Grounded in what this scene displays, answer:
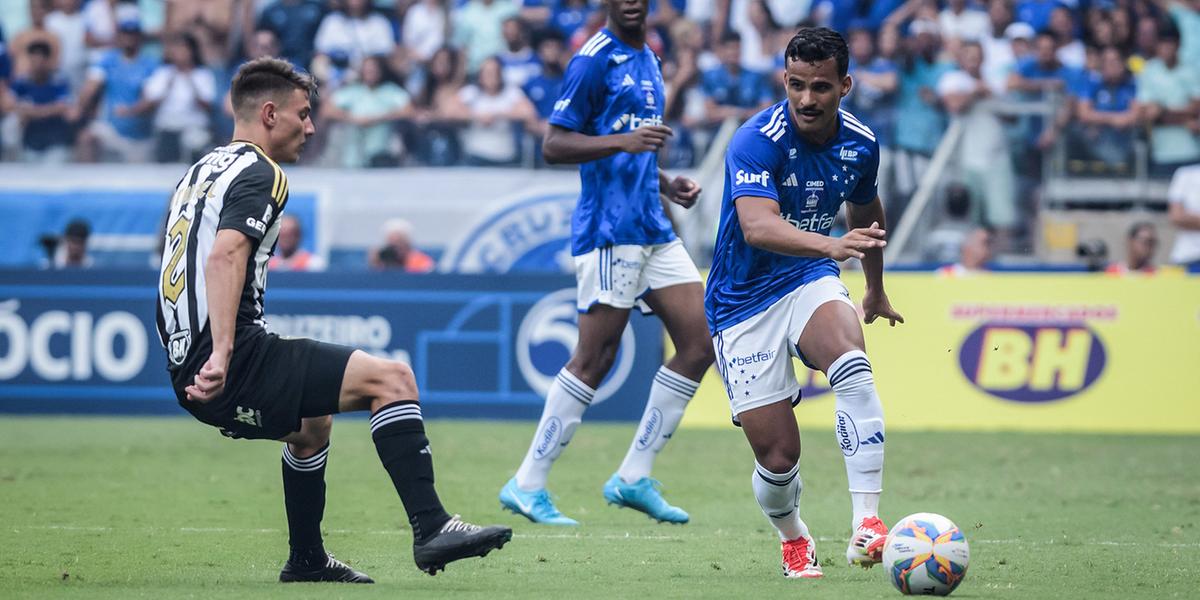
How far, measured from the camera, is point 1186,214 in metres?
16.4

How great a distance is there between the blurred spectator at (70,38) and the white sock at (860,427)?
48.7 feet

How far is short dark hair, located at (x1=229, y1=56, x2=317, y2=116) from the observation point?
251 inches

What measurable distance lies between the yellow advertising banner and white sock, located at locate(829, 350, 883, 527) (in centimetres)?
808

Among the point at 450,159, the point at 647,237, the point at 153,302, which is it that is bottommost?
the point at 153,302

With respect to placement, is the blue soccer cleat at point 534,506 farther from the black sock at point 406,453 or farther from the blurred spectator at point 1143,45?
the blurred spectator at point 1143,45

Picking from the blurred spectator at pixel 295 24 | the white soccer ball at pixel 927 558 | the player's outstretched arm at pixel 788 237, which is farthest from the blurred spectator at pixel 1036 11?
the white soccer ball at pixel 927 558

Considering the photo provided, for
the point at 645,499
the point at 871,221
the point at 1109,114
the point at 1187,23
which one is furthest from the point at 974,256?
the point at 871,221

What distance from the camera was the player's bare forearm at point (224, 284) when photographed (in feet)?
19.4

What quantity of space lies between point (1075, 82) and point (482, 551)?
1335 cm

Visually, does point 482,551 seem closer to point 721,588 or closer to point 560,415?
point 721,588

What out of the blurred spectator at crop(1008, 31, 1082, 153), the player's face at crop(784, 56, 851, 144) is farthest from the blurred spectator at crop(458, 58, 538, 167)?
the player's face at crop(784, 56, 851, 144)

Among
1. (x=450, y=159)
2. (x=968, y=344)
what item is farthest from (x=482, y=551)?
(x=450, y=159)

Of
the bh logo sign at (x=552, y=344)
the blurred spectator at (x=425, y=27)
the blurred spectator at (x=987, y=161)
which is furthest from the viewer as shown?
the blurred spectator at (x=425, y=27)

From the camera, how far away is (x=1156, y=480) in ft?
37.0
